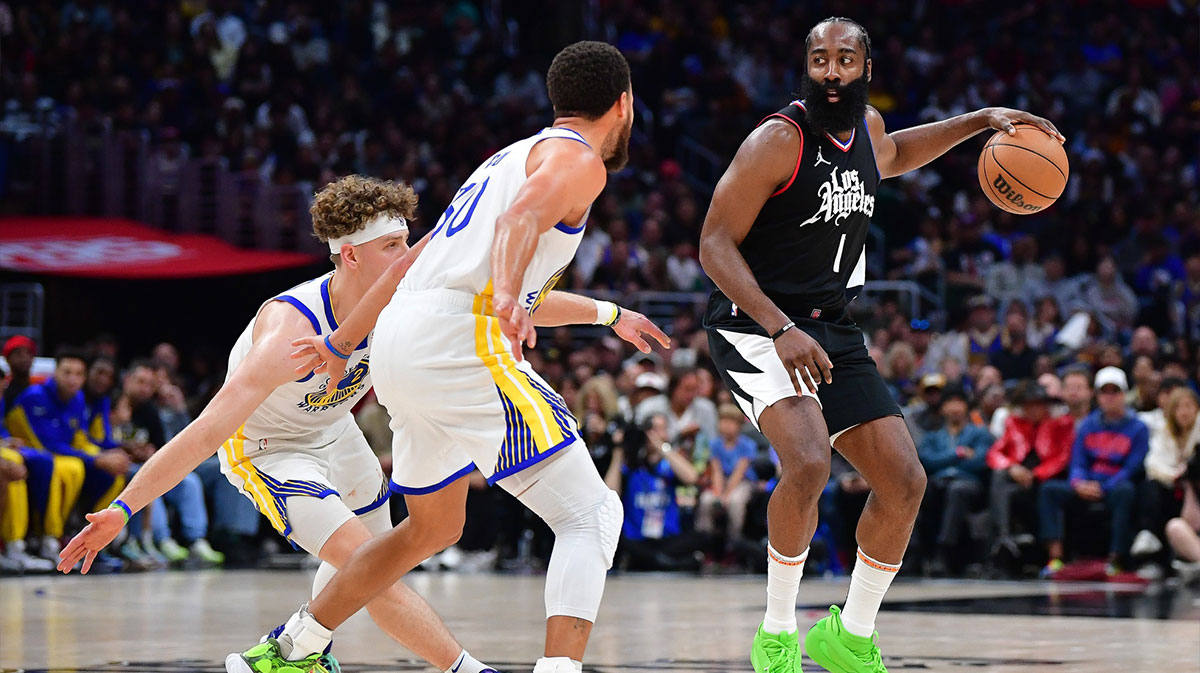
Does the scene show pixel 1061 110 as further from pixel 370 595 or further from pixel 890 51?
pixel 370 595

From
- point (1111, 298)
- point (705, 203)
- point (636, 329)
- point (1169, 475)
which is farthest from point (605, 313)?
point (705, 203)

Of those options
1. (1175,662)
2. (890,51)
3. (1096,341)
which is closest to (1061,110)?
(890,51)

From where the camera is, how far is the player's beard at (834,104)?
5277 mm

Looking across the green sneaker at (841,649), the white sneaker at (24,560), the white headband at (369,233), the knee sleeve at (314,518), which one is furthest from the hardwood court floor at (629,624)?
the white headband at (369,233)

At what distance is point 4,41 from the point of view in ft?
59.1

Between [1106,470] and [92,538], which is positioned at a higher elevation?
[92,538]

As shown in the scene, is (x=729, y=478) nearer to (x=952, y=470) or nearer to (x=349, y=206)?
(x=952, y=470)

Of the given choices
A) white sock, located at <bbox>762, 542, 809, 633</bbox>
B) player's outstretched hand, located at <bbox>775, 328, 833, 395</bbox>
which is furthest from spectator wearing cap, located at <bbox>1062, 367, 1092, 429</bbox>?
player's outstretched hand, located at <bbox>775, 328, 833, 395</bbox>

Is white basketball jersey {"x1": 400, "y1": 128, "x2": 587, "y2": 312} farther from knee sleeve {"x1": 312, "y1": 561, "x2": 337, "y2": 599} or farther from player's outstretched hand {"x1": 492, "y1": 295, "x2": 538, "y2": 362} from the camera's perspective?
knee sleeve {"x1": 312, "y1": 561, "x2": 337, "y2": 599}

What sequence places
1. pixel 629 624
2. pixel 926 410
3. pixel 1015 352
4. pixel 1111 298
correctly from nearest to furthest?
pixel 629 624 → pixel 926 410 → pixel 1015 352 → pixel 1111 298

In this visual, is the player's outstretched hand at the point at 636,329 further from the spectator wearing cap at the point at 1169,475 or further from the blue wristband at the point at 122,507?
the spectator wearing cap at the point at 1169,475

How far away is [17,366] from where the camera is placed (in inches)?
459

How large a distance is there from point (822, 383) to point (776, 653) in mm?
933

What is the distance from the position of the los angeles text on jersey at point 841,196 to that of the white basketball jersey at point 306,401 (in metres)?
1.65
